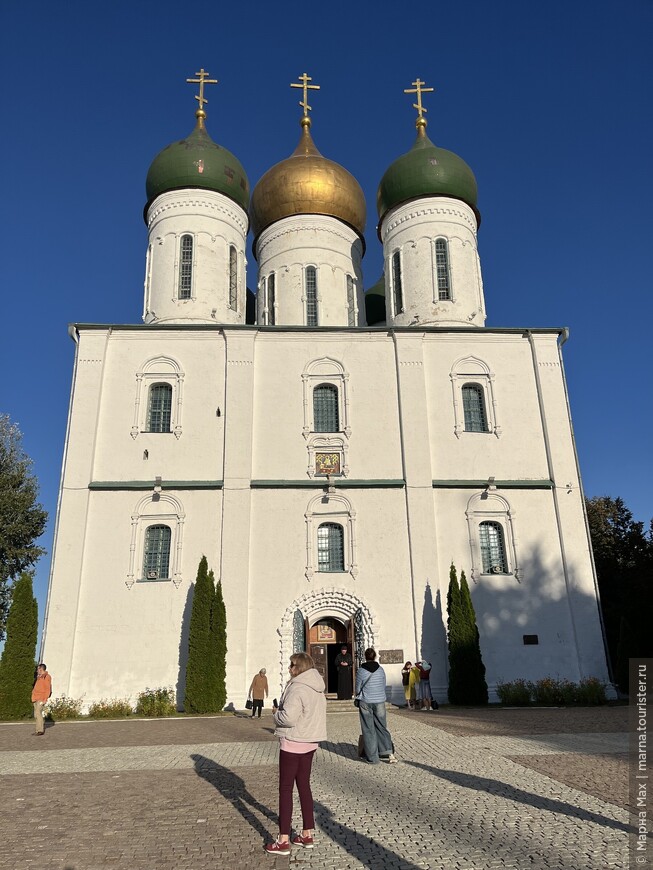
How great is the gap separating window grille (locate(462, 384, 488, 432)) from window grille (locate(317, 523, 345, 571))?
488 cm

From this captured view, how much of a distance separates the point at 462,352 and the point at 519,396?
2.15 m

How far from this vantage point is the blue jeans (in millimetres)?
7852

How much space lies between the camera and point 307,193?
23516mm

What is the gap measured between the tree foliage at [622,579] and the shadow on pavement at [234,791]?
15125 mm

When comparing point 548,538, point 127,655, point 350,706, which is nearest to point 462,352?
point 548,538

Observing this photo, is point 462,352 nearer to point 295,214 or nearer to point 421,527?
point 421,527

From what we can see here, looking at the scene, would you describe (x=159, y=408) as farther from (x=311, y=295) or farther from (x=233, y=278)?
(x=311, y=295)

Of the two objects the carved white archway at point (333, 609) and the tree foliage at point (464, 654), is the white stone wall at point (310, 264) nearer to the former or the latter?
the carved white archway at point (333, 609)

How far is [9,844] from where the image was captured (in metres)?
4.88

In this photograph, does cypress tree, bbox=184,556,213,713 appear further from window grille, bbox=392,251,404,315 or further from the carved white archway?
window grille, bbox=392,251,404,315

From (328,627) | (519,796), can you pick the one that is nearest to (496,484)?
(328,627)

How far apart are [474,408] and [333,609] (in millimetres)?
7230

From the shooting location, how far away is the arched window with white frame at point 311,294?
22500 millimetres

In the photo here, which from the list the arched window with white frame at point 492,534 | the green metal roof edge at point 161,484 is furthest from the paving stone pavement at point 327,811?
the green metal roof edge at point 161,484
